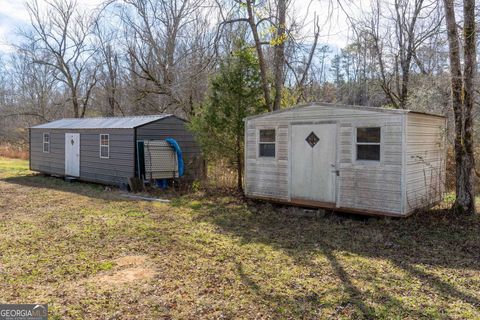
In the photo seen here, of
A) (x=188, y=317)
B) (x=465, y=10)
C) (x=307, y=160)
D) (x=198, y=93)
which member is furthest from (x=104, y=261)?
(x=198, y=93)

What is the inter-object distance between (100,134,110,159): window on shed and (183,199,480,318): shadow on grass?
16.7ft

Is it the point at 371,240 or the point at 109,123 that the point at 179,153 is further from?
the point at 371,240

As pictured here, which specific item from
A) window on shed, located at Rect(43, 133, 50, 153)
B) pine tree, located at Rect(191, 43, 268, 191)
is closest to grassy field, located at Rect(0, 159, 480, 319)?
pine tree, located at Rect(191, 43, 268, 191)

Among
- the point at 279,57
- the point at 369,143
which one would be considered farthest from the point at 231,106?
the point at 369,143

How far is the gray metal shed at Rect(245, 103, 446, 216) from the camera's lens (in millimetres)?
6910

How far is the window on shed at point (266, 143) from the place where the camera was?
29.0 feet

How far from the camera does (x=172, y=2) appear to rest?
716 inches

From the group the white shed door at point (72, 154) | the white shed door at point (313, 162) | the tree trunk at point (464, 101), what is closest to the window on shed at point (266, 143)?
the white shed door at point (313, 162)

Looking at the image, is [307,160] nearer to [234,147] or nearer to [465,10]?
[234,147]

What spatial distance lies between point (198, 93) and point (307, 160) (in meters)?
8.94

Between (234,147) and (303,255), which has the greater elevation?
(234,147)

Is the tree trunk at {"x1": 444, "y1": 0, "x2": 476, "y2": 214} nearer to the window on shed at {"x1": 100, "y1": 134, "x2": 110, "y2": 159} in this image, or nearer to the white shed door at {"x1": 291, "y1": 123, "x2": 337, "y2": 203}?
the white shed door at {"x1": 291, "y1": 123, "x2": 337, "y2": 203}

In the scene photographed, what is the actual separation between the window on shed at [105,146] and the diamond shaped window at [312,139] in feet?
22.1
